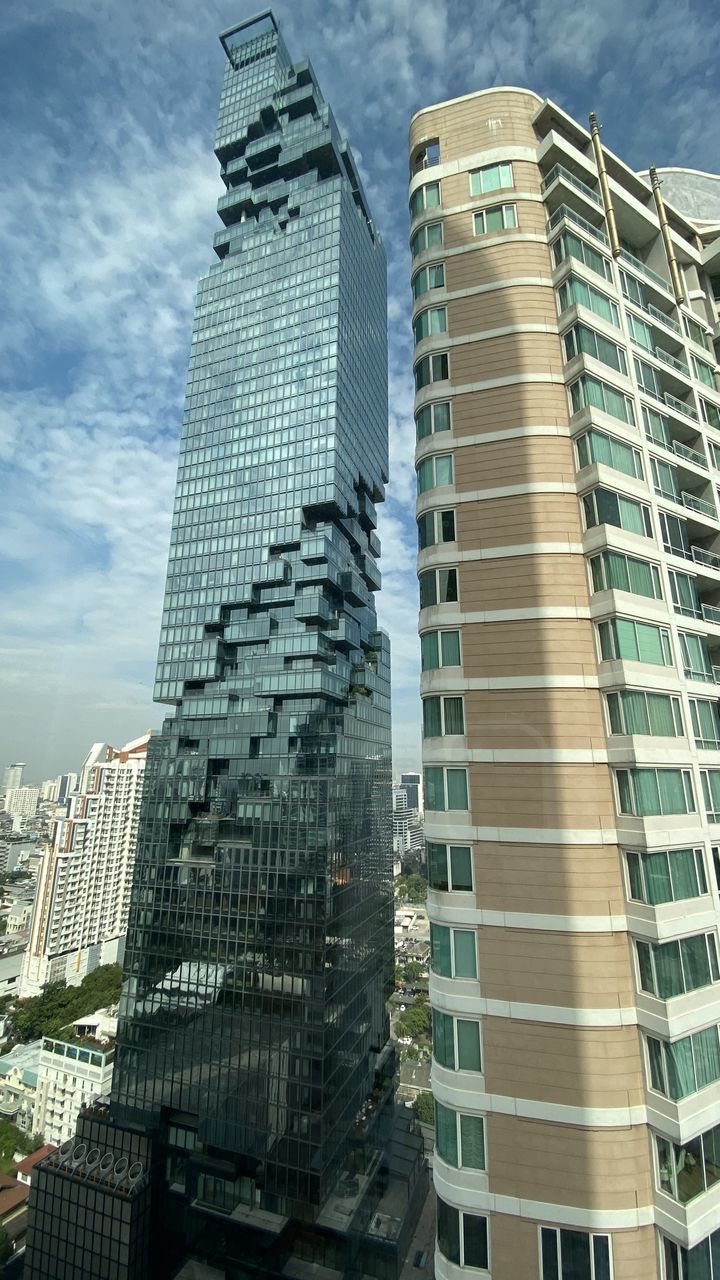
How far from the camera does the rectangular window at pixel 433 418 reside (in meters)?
16.0

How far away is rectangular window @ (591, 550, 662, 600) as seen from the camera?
45.3ft

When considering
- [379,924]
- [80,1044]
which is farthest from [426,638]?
[80,1044]

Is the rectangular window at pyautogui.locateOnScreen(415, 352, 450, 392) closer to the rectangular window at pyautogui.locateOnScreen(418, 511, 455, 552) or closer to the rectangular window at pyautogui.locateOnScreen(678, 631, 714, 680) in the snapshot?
the rectangular window at pyautogui.locateOnScreen(418, 511, 455, 552)

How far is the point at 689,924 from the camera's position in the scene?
12.4 metres

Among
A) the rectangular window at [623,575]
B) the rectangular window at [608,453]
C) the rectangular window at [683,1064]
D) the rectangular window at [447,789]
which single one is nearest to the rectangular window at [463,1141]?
the rectangular window at [683,1064]

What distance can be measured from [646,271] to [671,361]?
3.03 m

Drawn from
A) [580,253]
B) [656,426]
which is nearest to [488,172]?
[580,253]

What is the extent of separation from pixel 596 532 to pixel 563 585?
5.24ft

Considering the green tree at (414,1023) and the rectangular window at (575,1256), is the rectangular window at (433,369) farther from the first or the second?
the green tree at (414,1023)

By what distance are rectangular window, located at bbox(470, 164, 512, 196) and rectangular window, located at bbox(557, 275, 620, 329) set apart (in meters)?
3.96

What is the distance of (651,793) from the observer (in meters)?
12.7

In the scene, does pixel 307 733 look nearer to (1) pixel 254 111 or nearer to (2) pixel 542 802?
(2) pixel 542 802

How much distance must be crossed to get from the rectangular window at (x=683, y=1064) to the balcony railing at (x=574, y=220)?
2094 cm

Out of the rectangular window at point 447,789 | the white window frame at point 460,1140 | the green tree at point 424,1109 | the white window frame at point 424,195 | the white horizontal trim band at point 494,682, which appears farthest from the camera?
the green tree at point 424,1109
